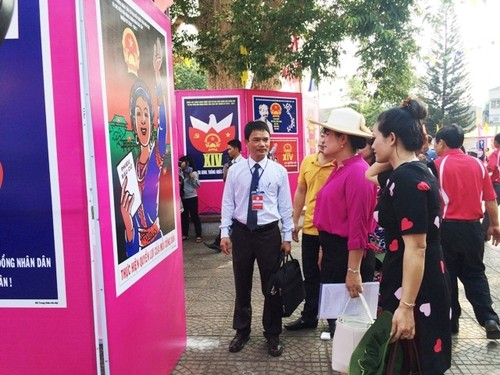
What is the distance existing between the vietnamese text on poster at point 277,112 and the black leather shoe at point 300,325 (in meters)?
5.12

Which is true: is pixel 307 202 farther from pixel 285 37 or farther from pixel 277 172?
pixel 285 37

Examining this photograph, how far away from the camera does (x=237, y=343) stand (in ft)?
12.1

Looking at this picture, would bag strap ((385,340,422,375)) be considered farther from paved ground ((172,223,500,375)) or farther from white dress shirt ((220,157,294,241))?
white dress shirt ((220,157,294,241))

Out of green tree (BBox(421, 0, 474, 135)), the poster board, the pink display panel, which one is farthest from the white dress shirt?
green tree (BBox(421, 0, 474, 135))

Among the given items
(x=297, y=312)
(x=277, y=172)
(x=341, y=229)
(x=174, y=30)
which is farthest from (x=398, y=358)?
(x=174, y=30)

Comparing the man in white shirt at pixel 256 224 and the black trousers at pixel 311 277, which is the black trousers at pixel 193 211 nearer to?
the black trousers at pixel 311 277

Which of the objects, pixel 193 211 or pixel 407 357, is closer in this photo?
pixel 407 357

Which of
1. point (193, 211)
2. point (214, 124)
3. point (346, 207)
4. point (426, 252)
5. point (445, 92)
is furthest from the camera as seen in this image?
point (445, 92)

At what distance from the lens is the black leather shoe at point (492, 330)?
3.71 metres

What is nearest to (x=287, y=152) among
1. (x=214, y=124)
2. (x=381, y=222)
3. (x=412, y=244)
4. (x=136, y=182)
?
(x=214, y=124)

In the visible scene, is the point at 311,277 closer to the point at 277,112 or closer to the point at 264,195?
the point at 264,195

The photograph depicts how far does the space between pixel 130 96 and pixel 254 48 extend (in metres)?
5.76

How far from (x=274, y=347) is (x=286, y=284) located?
0.53m

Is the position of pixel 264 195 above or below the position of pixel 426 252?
above
